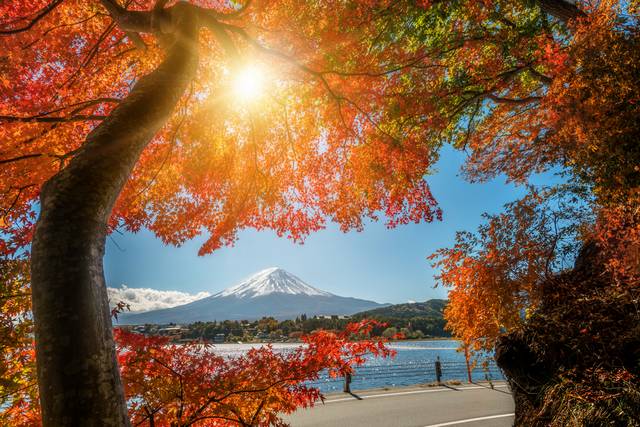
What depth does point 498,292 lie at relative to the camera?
6.45 m

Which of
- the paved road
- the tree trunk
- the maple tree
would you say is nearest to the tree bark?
the maple tree

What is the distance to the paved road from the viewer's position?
872cm

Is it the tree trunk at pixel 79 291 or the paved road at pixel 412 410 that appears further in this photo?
the paved road at pixel 412 410

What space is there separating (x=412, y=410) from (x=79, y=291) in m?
10.7

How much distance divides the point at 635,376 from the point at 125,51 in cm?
1108

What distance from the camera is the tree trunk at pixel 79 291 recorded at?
1.65 meters

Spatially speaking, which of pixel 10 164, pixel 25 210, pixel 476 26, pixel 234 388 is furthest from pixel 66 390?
pixel 476 26

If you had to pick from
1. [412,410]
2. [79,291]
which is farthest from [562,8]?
[412,410]

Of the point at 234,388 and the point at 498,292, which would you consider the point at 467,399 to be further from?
the point at 234,388

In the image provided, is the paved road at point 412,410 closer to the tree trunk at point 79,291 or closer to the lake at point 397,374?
the lake at point 397,374

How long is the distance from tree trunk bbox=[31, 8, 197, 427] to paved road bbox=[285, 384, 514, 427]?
8.22 meters

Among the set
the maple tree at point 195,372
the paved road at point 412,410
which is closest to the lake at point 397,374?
the maple tree at point 195,372

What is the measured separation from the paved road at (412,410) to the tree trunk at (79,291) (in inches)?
324

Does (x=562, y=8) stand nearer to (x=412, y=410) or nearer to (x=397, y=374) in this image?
(x=412, y=410)
